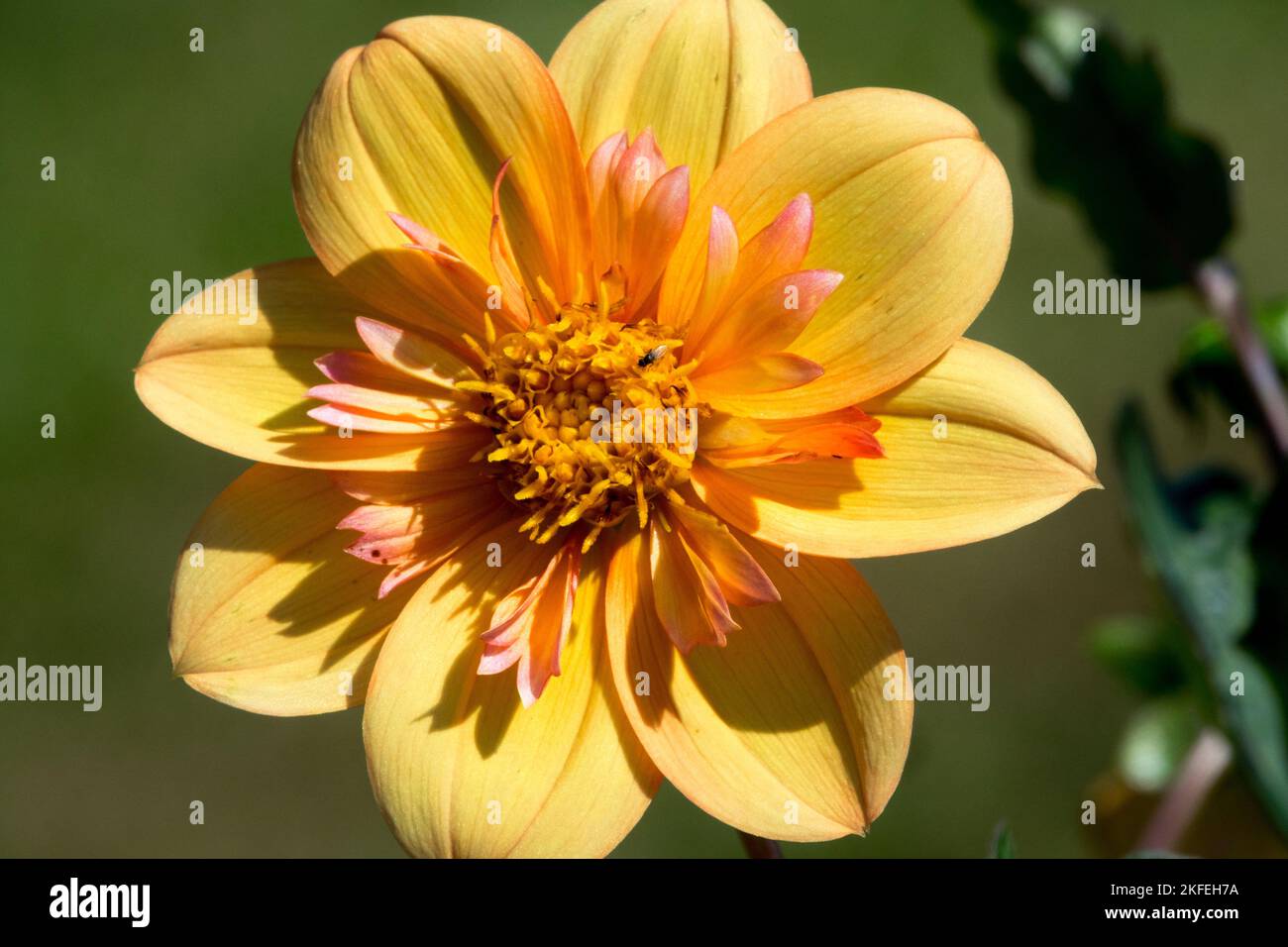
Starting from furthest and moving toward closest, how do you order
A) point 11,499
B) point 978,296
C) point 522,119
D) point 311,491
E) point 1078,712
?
point 11,499 < point 1078,712 < point 311,491 < point 522,119 < point 978,296

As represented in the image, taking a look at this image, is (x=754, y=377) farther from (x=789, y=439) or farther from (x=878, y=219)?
(x=878, y=219)

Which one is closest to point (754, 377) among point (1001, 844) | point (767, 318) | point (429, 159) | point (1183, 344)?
point (767, 318)

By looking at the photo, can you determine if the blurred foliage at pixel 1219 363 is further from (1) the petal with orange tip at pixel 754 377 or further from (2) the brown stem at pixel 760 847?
(2) the brown stem at pixel 760 847

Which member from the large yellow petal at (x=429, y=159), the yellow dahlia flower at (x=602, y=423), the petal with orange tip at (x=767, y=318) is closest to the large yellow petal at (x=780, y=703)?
the yellow dahlia flower at (x=602, y=423)

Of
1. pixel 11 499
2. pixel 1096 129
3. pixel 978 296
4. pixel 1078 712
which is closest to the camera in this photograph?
pixel 978 296

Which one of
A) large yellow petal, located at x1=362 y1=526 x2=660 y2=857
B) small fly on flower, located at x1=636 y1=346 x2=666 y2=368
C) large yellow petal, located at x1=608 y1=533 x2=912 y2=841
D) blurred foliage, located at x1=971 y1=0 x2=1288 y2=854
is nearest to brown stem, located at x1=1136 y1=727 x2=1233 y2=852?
blurred foliage, located at x1=971 y1=0 x2=1288 y2=854
